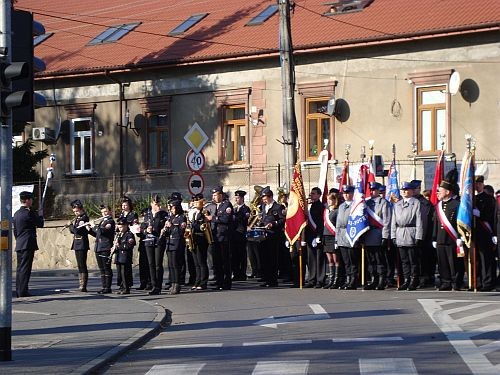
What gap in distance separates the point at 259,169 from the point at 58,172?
8.68m

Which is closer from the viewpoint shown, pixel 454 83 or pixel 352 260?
pixel 352 260

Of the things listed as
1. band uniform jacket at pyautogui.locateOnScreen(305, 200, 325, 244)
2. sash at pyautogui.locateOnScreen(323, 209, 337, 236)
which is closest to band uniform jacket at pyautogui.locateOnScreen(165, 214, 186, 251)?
band uniform jacket at pyautogui.locateOnScreen(305, 200, 325, 244)

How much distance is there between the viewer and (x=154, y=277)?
21453 mm

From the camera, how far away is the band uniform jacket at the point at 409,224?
20.8m

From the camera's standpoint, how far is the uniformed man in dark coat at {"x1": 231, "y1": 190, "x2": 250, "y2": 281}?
77.3 ft

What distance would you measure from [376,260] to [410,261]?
0.75 metres

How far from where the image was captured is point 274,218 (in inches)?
907

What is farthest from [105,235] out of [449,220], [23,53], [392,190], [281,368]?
[281,368]

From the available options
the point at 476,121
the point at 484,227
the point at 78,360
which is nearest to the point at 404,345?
the point at 78,360

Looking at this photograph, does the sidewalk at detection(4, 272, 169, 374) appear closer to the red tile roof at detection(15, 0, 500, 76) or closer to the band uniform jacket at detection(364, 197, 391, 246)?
the band uniform jacket at detection(364, 197, 391, 246)

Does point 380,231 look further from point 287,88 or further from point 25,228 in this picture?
point 287,88

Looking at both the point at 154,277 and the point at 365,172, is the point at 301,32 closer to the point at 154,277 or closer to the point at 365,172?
the point at 365,172

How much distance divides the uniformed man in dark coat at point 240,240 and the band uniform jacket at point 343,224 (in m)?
2.50

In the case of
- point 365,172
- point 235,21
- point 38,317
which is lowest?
point 38,317
